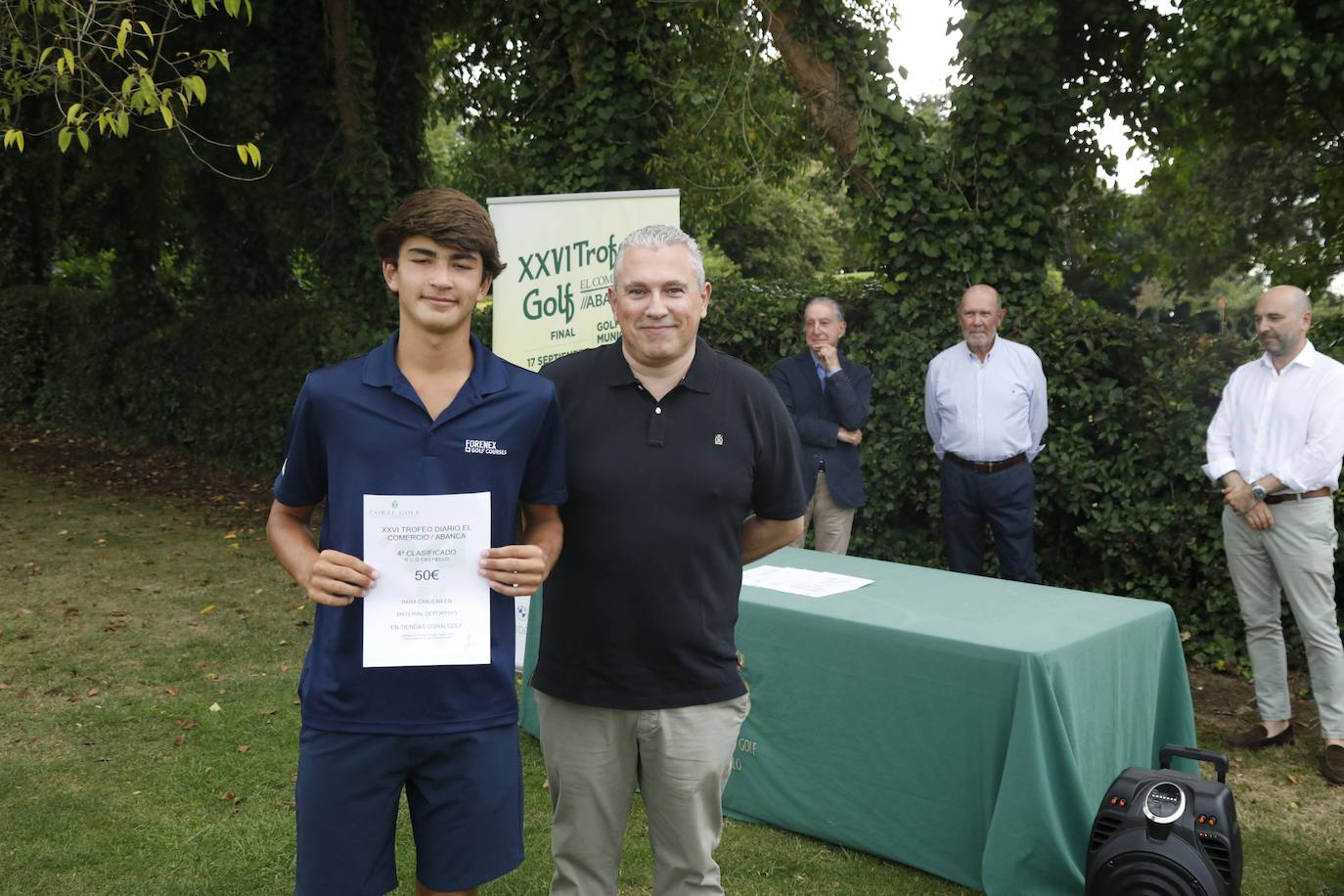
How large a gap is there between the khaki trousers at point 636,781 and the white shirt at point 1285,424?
353cm

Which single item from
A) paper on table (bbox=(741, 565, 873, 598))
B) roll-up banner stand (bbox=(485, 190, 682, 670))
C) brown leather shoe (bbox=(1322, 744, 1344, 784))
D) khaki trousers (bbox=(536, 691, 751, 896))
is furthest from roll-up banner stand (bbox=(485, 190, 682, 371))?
brown leather shoe (bbox=(1322, 744, 1344, 784))

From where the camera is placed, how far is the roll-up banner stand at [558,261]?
6188 mm

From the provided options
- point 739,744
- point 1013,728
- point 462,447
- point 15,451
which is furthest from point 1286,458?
point 15,451

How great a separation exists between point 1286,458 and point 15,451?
15252 millimetres

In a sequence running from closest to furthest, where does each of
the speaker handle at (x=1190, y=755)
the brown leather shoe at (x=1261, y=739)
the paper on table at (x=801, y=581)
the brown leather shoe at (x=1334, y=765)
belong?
the speaker handle at (x=1190, y=755) → the paper on table at (x=801, y=581) → the brown leather shoe at (x=1334, y=765) → the brown leather shoe at (x=1261, y=739)

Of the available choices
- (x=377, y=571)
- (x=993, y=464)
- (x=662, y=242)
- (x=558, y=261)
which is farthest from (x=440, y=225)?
(x=993, y=464)

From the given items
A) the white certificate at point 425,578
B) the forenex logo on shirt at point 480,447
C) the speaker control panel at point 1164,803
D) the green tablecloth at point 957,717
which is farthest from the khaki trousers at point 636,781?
the speaker control panel at point 1164,803

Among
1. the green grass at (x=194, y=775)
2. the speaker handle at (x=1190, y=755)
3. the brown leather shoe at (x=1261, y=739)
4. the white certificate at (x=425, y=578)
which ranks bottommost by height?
the green grass at (x=194, y=775)

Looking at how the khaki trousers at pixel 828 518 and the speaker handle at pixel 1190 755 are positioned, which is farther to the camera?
the khaki trousers at pixel 828 518

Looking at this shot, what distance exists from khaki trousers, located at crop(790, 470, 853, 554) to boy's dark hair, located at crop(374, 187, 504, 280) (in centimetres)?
454

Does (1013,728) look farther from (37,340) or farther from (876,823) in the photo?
(37,340)

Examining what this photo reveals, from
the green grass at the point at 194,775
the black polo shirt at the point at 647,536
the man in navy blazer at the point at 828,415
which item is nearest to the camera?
the black polo shirt at the point at 647,536

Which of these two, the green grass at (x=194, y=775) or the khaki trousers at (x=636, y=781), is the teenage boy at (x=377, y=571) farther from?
the green grass at (x=194, y=775)

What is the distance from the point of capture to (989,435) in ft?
21.2
